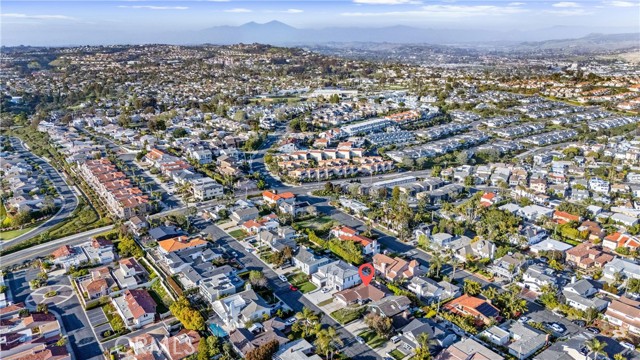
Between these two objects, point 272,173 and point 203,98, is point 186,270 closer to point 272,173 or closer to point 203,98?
point 272,173

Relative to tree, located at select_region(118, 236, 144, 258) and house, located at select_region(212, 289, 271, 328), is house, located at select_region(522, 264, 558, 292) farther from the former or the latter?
tree, located at select_region(118, 236, 144, 258)

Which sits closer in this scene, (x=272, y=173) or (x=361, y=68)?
(x=272, y=173)

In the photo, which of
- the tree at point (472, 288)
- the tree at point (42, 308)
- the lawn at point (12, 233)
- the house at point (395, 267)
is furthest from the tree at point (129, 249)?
the tree at point (472, 288)

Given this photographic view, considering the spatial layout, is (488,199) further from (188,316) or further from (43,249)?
(43,249)

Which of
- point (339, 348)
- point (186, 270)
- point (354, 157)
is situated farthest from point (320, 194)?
point (339, 348)

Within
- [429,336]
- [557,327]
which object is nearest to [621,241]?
[557,327]

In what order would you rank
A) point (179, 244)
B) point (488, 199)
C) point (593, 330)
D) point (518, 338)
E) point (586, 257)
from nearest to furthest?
1. point (518, 338)
2. point (593, 330)
3. point (586, 257)
4. point (179, 244)
5. point (488, 199)

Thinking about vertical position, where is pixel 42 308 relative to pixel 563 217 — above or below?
below
